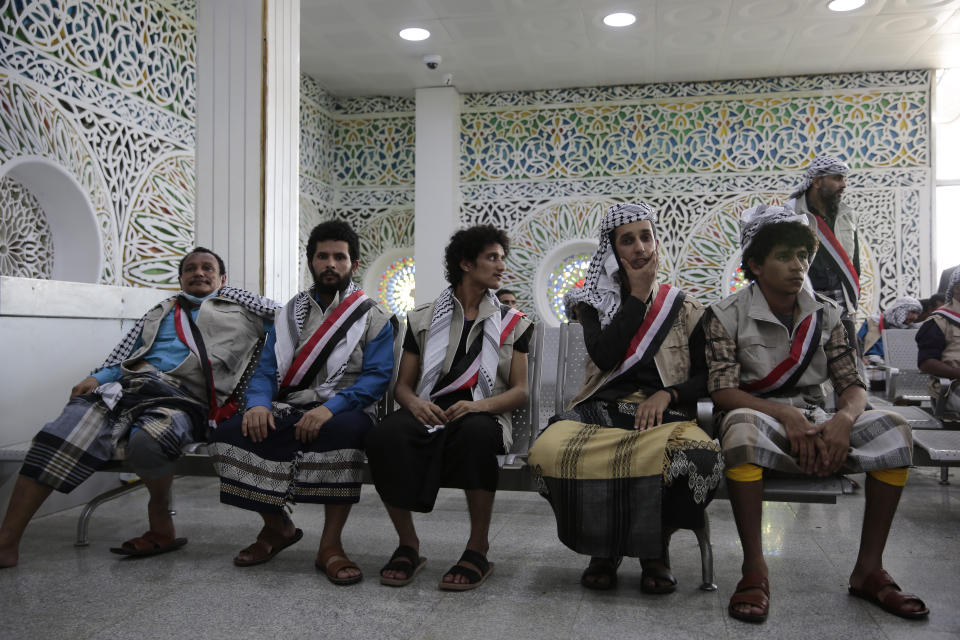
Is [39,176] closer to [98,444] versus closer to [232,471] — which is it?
[98,444]

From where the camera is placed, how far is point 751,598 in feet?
6.92

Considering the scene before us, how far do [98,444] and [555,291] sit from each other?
562 cm

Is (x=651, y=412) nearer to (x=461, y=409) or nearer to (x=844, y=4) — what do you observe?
(x=461, y=409)

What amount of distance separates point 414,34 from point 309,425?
4843 millimetres

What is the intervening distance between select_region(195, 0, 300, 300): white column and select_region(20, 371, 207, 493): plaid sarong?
1.16 meters

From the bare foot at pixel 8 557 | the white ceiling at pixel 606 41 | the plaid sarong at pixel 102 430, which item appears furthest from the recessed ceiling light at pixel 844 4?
the bare foot at pixel 8 557

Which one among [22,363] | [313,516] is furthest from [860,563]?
[22,363]

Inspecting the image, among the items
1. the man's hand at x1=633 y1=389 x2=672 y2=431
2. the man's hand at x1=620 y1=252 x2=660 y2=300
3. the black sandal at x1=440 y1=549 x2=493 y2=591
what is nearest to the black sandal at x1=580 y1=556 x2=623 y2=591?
the black sandal at x1=440 y1=549 x2=493 y2=591

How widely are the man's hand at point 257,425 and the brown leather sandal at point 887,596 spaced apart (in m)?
1.85

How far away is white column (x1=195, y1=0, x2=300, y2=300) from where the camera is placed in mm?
4027

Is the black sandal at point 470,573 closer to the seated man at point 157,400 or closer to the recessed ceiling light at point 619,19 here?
the seated man at point 157,400

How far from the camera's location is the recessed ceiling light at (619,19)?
20.2 ft

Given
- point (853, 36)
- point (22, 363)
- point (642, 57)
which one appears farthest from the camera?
point (642, 57)

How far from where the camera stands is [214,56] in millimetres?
4070
